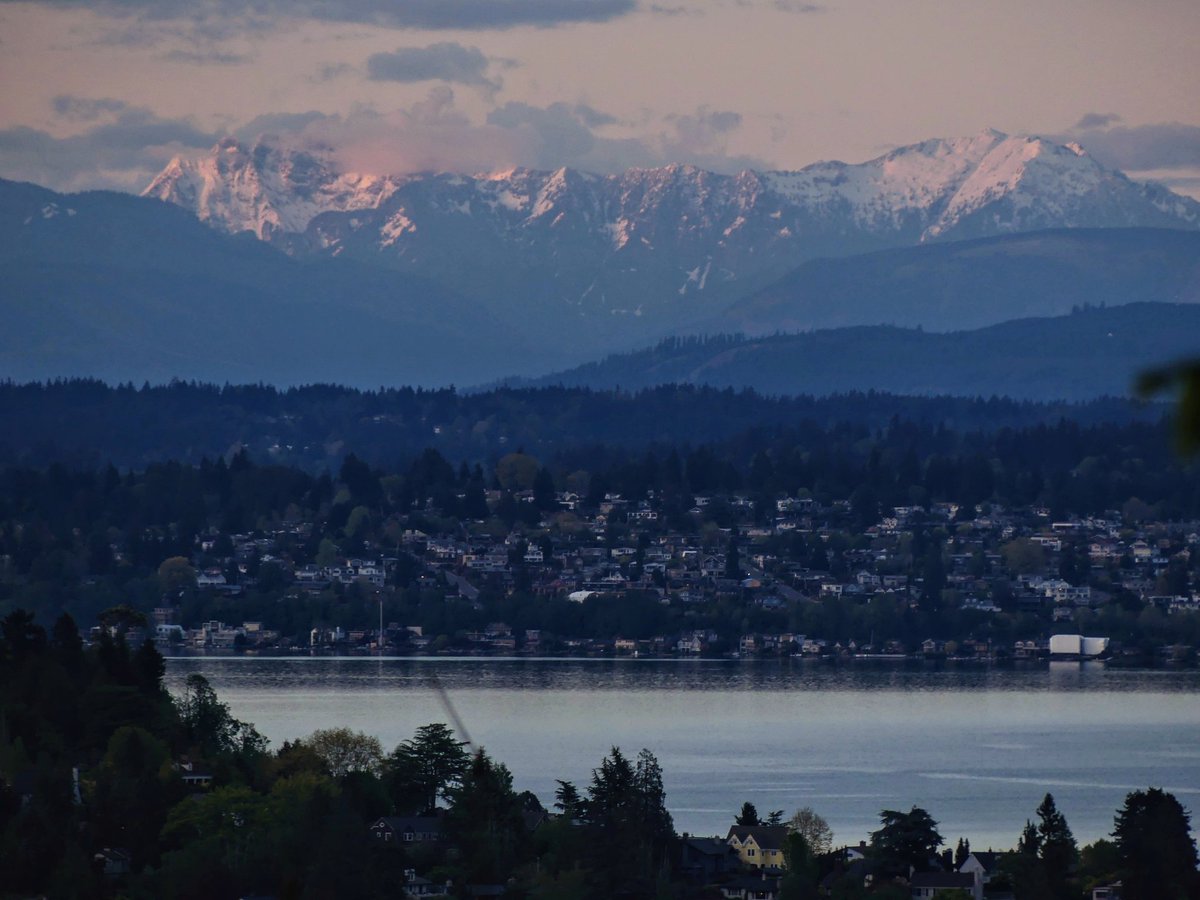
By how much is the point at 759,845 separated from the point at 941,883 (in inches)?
132

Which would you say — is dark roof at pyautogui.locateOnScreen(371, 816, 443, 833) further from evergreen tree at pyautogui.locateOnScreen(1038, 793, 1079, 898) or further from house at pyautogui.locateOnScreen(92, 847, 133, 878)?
evergreen tree at pyautogui.locateOnScreen(1038, 793, 1079, 898)

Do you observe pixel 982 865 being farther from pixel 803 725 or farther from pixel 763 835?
pixel 803 725

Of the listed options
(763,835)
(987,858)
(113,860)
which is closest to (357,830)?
(113,860)

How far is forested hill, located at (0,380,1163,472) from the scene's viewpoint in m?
175

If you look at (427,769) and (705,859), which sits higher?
(427,769)

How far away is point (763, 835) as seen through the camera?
3850cm

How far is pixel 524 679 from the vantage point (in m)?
75.9

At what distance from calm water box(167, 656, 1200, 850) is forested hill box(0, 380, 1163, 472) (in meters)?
89.0

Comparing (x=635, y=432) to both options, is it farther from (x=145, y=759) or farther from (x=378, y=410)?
(x=145, y=759)

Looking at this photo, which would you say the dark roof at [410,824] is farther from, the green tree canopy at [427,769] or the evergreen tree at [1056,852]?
the evergreen tree at [1056,852]

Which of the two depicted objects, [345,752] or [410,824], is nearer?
[410,824]

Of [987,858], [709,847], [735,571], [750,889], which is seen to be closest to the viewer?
[750,889]

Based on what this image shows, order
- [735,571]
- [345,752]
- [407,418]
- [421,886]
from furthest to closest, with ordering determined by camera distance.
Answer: [407,418] < [735,571] < [345,752] < [421,886]

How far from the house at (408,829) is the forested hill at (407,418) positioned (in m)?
130
